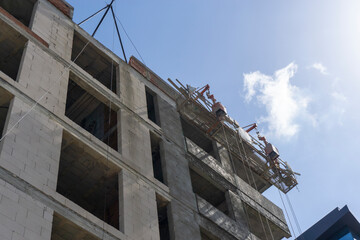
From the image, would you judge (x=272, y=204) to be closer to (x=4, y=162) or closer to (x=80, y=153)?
(x=80, y=153)

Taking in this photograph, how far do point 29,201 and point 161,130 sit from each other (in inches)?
502

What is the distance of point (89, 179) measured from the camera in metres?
24.8

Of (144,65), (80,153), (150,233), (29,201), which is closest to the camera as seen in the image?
(29,201)

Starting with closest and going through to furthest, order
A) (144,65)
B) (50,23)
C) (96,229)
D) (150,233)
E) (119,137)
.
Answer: (96,229), (150,233), (119,137), (50,23), (144,65)

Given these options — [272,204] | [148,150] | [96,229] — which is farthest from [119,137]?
[272,204]

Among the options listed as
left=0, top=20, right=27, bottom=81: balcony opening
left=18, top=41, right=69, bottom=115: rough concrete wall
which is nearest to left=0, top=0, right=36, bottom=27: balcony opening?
left=0, top=20, right=27, bottom=81: balcony opening

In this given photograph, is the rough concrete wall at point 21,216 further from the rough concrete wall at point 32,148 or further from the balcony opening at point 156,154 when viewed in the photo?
the balcony opening at point 156,154

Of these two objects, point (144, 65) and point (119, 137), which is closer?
point (119, 137)

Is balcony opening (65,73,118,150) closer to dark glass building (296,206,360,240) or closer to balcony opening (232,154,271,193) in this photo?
balcony opening (232,154,271,193)

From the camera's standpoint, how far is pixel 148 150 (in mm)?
26938

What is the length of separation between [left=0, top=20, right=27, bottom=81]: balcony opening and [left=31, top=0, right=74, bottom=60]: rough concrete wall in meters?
1.33

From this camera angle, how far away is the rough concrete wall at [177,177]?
24812mm

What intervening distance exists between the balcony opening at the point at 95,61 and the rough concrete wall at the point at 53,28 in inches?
45.8

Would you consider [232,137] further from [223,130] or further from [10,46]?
[10,46]
